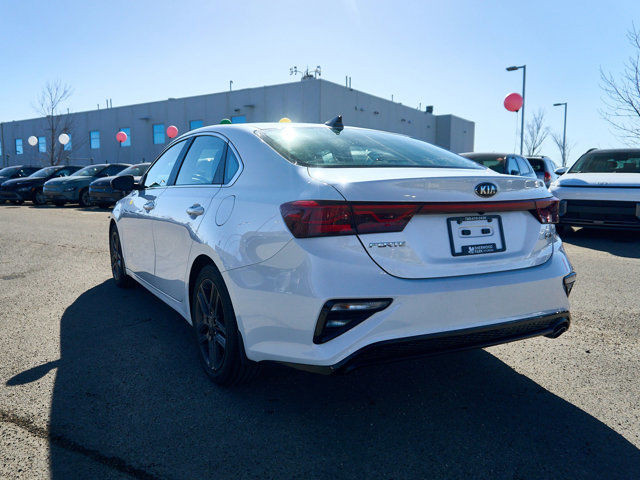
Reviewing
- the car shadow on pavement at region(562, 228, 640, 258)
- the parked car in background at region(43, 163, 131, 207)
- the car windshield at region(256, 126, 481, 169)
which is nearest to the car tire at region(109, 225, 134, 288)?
the car windshield at region(256, 126, 481, 169)

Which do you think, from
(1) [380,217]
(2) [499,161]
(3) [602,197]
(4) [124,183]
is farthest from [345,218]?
(2) [499,161]

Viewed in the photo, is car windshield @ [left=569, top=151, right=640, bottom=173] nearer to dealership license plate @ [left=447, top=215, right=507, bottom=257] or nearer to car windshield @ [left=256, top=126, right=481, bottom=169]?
car windshield @ [left=256, top=126, right=481, bottom=169]

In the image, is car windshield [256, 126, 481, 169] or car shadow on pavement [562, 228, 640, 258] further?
car shadow on pavement [562, 228, 640, 258]

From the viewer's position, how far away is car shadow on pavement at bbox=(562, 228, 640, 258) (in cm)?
783

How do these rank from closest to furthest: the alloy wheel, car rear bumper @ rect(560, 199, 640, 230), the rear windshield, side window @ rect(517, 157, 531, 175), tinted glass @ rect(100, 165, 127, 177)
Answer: the alloy wheel < car rear bumper @ rect(560, 199, 640, 230) < side window @ rect(517, 157, 531, 175) < the rear windshield < tinted glass @ rect(100, 165, 127, 177)

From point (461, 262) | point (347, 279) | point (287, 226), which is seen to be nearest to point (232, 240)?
point (287, 226)

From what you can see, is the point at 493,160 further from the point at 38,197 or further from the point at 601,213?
the point at 38,197

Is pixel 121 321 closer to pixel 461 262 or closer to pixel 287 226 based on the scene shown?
pixel 287 226

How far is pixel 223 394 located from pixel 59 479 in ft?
3.19

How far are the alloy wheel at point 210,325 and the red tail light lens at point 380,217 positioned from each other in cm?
102

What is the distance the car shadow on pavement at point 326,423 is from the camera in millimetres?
2242

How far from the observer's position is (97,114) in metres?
39.2

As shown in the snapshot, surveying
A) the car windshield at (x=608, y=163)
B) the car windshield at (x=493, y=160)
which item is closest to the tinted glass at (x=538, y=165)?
the car windshield at (x=608, y=163)

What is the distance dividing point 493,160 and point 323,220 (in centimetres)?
892
